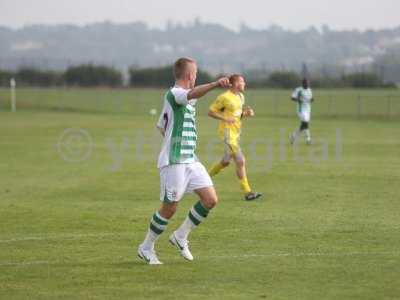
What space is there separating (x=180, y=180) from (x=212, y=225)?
3.18 m

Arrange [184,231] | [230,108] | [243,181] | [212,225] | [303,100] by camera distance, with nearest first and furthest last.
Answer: [184,231] < [212,225] < [243,181] < [230,108] < [303,100]

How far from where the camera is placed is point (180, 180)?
10.8m

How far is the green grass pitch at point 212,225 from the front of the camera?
9969 millimetres

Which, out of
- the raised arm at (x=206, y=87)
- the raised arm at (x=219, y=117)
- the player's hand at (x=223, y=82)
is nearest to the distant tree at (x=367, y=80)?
the raised arm at (x=219, y=117)

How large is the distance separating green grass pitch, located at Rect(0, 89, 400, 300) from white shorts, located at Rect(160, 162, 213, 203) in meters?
0.79

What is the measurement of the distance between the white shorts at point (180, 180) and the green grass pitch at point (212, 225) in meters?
0.79

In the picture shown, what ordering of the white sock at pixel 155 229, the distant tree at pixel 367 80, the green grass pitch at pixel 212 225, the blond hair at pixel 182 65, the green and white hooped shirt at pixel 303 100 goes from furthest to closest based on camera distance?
the distant tree at pixel 367 80, the green and white hooped shirt at pixel 303 100, the white sock at pixel 155 229, the blond hair at pixel 182 65, the green grass pitch at pixel 212 225

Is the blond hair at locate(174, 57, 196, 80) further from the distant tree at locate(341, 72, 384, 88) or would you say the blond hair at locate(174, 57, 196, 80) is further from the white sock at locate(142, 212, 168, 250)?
the distant tree at locate(341, 72, 384, 88)

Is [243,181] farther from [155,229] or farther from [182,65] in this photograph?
[182,65]

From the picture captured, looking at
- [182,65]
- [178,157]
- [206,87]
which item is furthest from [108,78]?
[206,87]

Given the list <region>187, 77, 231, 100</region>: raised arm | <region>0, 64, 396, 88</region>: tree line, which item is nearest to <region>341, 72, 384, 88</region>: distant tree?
<region>0, 64, 396, 88</region>: tree line

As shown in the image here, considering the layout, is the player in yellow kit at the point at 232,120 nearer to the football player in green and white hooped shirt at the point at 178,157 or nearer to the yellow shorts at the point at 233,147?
the yellow shorts at the point at 233,147

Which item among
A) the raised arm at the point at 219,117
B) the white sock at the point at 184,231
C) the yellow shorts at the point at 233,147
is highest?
the raised arm at the point at 219,117

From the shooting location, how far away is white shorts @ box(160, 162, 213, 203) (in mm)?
10836
